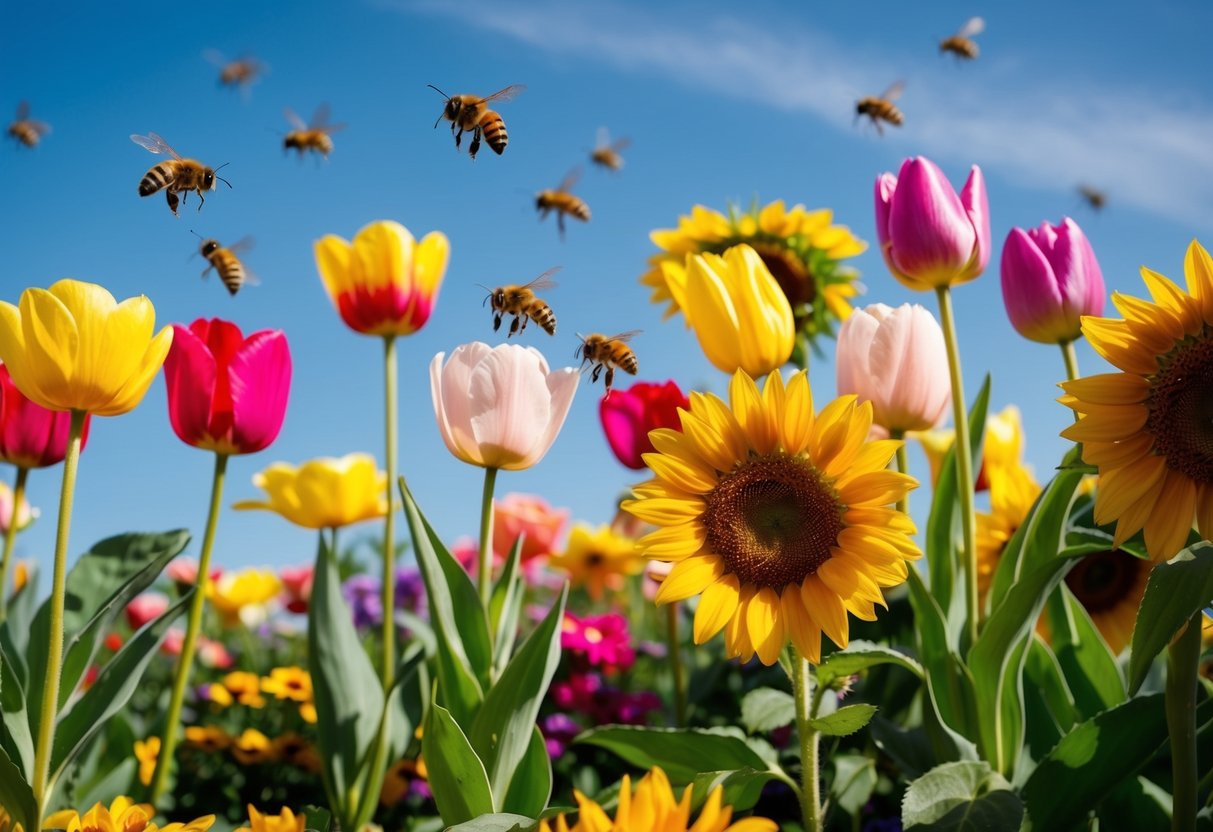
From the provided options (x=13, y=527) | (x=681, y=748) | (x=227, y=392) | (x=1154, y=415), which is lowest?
(x=681, y=748)

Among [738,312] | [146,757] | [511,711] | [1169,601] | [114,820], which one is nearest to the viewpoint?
[1169,601]

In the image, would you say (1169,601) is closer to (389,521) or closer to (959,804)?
(959,804)

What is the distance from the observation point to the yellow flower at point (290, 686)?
3594mm

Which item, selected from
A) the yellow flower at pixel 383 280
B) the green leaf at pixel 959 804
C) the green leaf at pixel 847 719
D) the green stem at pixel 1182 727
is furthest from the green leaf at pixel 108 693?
the green stem at pixel 1182 727

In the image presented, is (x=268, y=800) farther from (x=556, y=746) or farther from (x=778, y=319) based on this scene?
(x=778, y=319)

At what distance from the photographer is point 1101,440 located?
5.56ft

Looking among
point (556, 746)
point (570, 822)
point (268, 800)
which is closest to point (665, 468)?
point (570, 822)

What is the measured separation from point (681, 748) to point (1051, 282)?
1268mm

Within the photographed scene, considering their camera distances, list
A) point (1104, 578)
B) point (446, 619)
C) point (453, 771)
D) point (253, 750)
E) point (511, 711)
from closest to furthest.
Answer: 1. point (453, 771)
2. point (511, 711)
3. point (446, 619)
4. point (1104, 578)
5. point (253, 750)

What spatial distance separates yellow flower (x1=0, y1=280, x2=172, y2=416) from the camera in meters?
1.84

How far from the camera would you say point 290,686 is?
3680 millimetres

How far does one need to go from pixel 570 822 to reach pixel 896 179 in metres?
1.53

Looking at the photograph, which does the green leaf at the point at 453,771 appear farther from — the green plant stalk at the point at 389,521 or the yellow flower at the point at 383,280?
the yellow flower at the point at 383,280

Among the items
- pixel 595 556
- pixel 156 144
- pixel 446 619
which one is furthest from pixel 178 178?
pixel 595 556
